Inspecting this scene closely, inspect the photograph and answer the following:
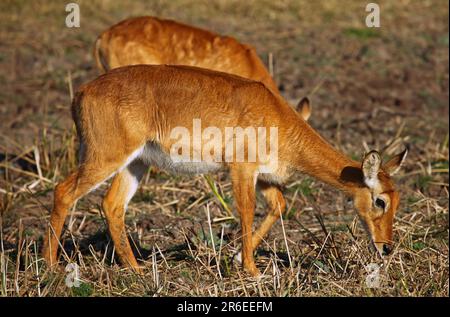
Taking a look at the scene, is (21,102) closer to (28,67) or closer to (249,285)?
(28,67)

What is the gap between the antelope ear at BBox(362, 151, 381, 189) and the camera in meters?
7.52

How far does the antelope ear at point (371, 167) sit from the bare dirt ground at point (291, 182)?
1.46 ft

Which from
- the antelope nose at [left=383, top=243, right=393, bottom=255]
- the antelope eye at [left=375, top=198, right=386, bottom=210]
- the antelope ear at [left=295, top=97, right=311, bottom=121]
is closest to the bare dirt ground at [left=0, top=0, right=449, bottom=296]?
the antelope nose at [left=383, top=243, right=393, bottom=255]

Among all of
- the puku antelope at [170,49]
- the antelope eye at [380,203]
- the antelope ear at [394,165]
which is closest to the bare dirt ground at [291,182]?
the antelope eye at [380,203]

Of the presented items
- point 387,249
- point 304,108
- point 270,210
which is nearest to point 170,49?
point 304,108

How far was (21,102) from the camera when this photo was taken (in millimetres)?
12680

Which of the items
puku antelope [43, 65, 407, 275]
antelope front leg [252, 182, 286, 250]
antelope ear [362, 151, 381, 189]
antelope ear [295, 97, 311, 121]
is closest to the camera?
antelope ear [362, 151, 381, 189]

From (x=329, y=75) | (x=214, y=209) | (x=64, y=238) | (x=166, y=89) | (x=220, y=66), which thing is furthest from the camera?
(x=329, y=75)

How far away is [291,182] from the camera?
398 inches

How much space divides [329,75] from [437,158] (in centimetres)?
313

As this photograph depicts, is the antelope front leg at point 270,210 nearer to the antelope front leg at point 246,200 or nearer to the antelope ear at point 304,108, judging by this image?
the antelope front leg at point 246,200

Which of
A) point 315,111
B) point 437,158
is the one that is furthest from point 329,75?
point 437,158

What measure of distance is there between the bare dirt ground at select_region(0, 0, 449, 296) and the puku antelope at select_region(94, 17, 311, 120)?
0.85m

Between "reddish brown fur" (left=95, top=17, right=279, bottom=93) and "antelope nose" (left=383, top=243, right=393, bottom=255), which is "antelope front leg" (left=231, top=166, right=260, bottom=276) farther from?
"reddish brown fur" (left=95, top=17, right=279, bottom=93)
